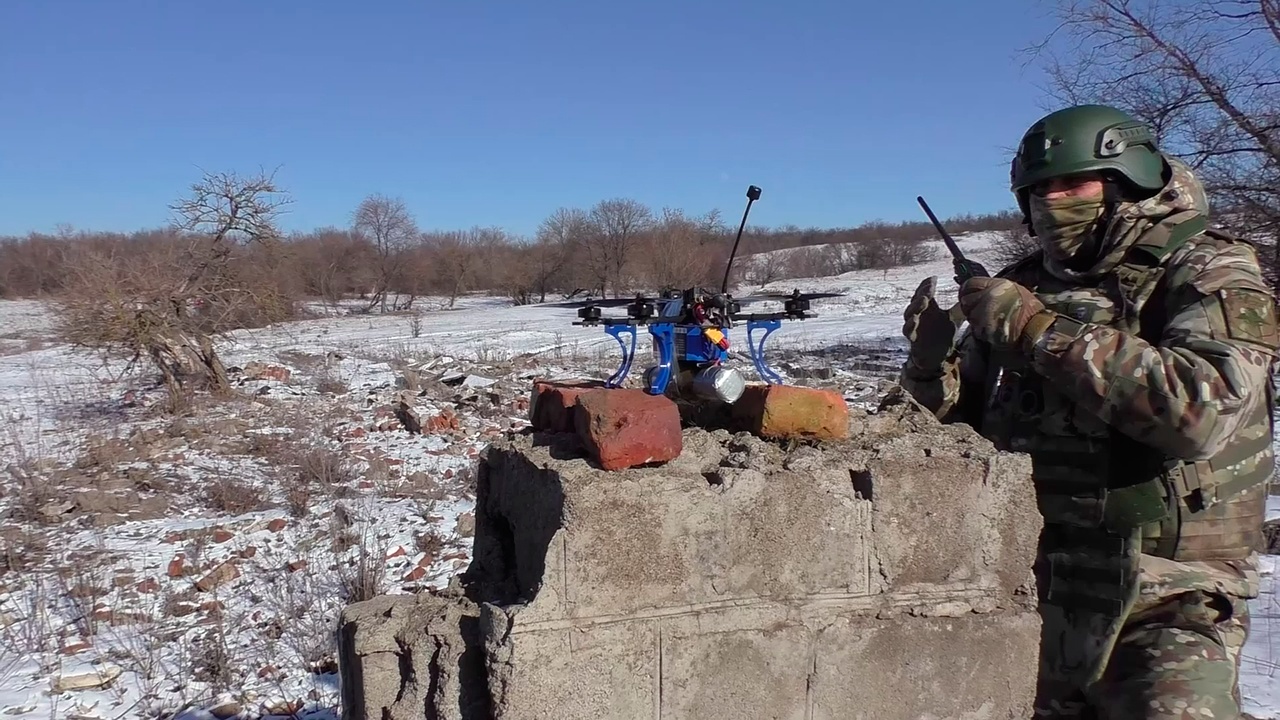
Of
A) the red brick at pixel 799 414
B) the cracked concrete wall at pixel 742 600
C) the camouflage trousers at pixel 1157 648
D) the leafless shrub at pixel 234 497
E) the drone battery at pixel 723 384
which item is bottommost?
the leafless shrub at pixel 234 497

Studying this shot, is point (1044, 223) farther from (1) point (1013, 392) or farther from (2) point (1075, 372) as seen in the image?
(2) point (1075, 372)

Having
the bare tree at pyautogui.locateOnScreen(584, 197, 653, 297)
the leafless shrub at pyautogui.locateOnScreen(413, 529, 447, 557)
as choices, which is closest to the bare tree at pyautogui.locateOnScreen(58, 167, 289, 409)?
the leafless shrub at pyautogui.locateOnScreen(413, 529, 447, 557)

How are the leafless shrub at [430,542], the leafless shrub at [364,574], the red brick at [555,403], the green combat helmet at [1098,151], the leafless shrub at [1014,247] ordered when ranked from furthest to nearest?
the leafless shrub at [1014,247] < the leafless shrub at [430,542] < the leafless shrub at [364,574] < the green combat helmet at [1098,151] < the red brick at [555,403]

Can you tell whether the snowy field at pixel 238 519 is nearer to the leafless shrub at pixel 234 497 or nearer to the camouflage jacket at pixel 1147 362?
the leafless shrub at pixel 234 497

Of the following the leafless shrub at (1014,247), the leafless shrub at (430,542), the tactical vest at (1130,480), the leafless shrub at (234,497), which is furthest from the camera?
the leafless shrub at (1014,247)

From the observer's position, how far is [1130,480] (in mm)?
2121

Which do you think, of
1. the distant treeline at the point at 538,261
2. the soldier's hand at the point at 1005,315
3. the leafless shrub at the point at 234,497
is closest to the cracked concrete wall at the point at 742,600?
the soldier's hand at the point at 1005,315

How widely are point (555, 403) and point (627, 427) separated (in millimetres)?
387

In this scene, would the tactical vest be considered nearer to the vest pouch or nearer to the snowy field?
the vest pouch

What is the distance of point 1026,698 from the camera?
197cm

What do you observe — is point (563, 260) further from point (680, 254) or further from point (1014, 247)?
point (1014, 247)

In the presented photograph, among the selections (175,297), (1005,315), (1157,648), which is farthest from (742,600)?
(175,297)

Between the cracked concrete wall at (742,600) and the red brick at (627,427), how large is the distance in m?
0.04

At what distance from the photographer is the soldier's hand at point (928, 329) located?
2.37m
